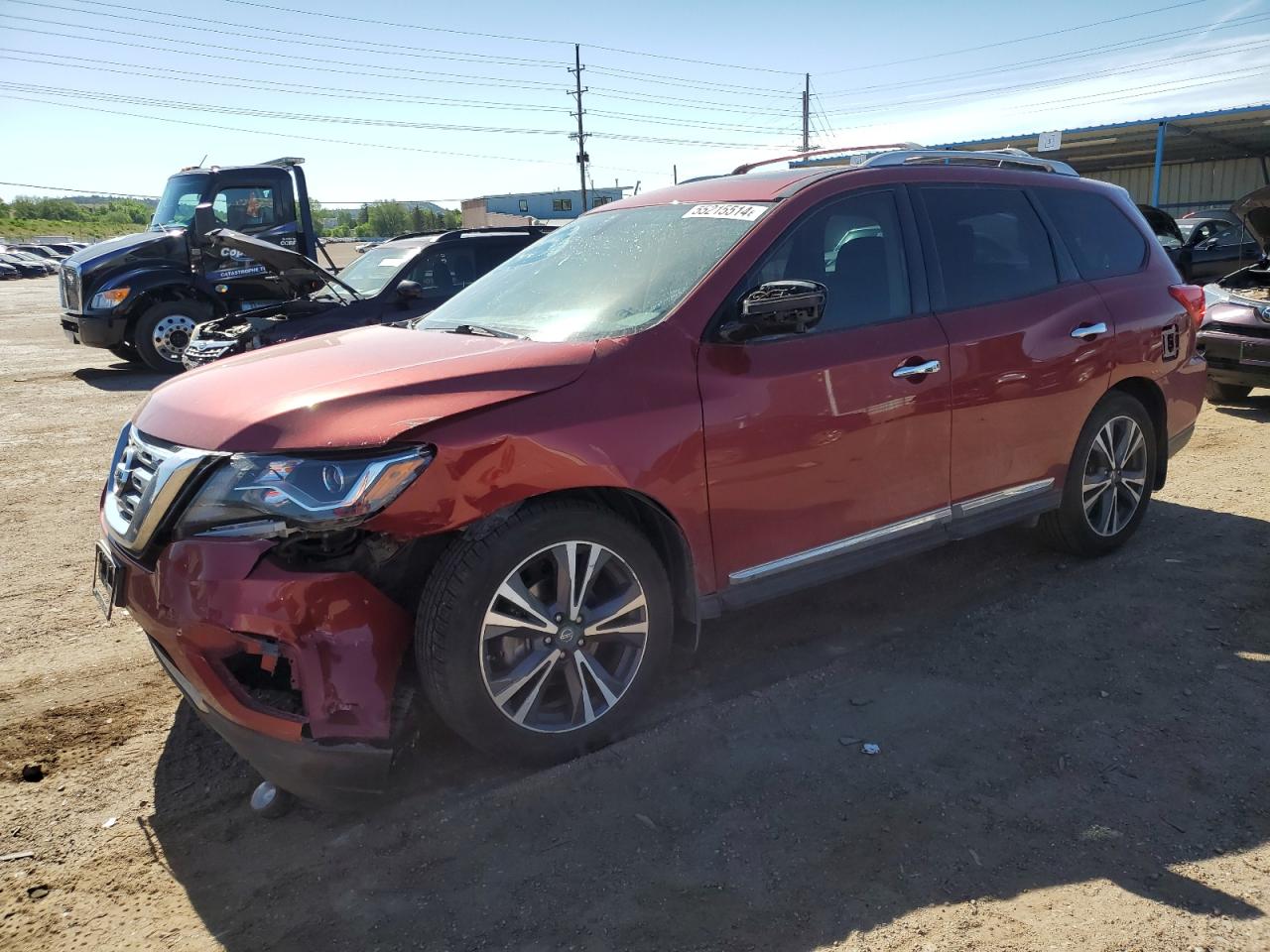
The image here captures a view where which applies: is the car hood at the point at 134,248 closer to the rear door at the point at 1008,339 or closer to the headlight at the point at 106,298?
the headlight at the point at 106,298

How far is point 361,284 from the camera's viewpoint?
9023mm

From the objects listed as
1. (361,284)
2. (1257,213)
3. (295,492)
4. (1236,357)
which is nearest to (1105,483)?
(295,492)

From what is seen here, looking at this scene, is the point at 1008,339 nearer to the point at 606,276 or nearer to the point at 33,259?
the point at 606,276

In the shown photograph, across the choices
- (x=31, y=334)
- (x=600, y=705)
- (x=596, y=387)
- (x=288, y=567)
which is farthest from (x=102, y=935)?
(x=31, y=334)

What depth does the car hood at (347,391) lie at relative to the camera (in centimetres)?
271

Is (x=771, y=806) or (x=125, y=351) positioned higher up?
(x=125, y=351)

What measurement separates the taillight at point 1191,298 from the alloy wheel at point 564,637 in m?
3.69

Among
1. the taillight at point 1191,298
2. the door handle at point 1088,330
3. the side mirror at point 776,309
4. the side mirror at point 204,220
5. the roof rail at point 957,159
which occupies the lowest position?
the door handle at point 1088,330

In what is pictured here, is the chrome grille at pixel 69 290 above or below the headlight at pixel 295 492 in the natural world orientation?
above

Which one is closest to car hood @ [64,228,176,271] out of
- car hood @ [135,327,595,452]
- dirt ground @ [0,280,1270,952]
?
dirt ground @ [0,280,1270,952]

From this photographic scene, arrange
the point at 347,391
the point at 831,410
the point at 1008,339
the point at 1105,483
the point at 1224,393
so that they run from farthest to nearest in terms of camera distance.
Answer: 1. the point at 1224,393
2. the point at 1105,483
3. the point at 1008,339
4. the point at 831,410
5. the point at 347,391

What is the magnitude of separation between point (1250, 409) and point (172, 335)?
1230 centimetres

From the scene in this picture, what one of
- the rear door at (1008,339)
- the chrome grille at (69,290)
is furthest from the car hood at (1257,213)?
the chrome grille at (69,290)

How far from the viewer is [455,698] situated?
2.83 m
